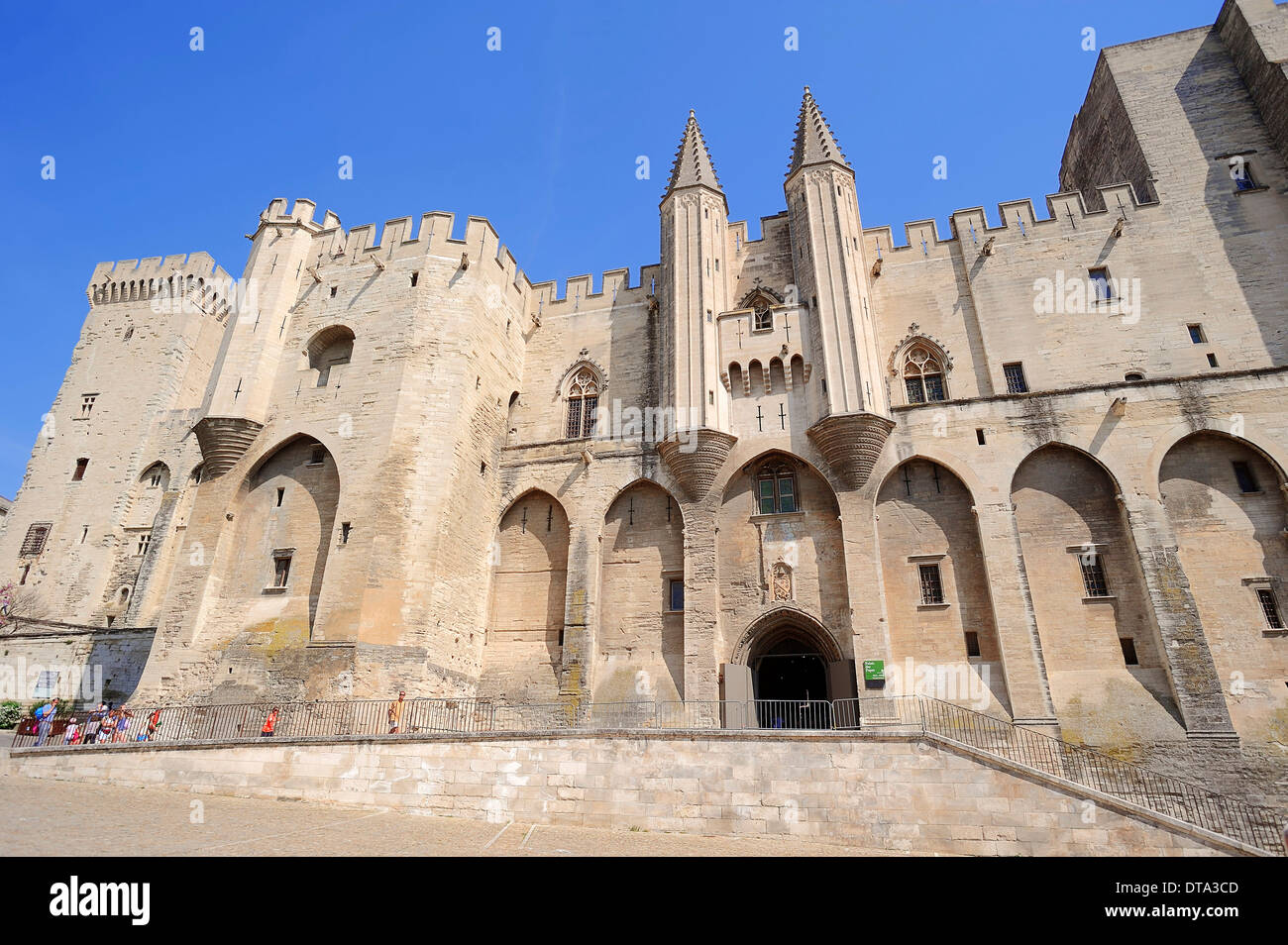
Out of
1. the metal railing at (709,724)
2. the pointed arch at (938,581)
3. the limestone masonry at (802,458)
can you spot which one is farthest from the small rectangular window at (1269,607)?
the pointed arch at (938,581)

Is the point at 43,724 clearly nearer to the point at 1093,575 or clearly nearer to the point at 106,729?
the point at 106,729

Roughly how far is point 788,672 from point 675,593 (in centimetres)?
384

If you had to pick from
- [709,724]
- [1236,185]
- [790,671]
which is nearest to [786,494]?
[790,671]

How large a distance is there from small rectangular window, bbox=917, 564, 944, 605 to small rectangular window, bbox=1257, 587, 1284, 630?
6673 millimetres

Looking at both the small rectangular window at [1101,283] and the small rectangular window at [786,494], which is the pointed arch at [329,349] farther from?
the small rectangular window at [1101,283]

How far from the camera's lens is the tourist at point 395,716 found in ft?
50.1

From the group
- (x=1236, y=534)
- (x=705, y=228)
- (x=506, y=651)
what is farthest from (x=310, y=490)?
(x=1236, y=534)

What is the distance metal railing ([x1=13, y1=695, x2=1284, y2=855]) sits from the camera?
1386 centimetres

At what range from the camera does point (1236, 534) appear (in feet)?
54.6

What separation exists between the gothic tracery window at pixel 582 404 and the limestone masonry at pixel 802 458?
150mm

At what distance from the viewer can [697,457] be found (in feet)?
64.7

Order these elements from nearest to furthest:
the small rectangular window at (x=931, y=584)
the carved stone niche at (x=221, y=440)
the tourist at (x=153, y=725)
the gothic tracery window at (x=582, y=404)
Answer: the tourist at (x=153, y=725) → the small rectangular window at (x=931, y=584) → the carved stone niche at (x=221, y=440) → the gothic tracery window at (x=582, y=404)
